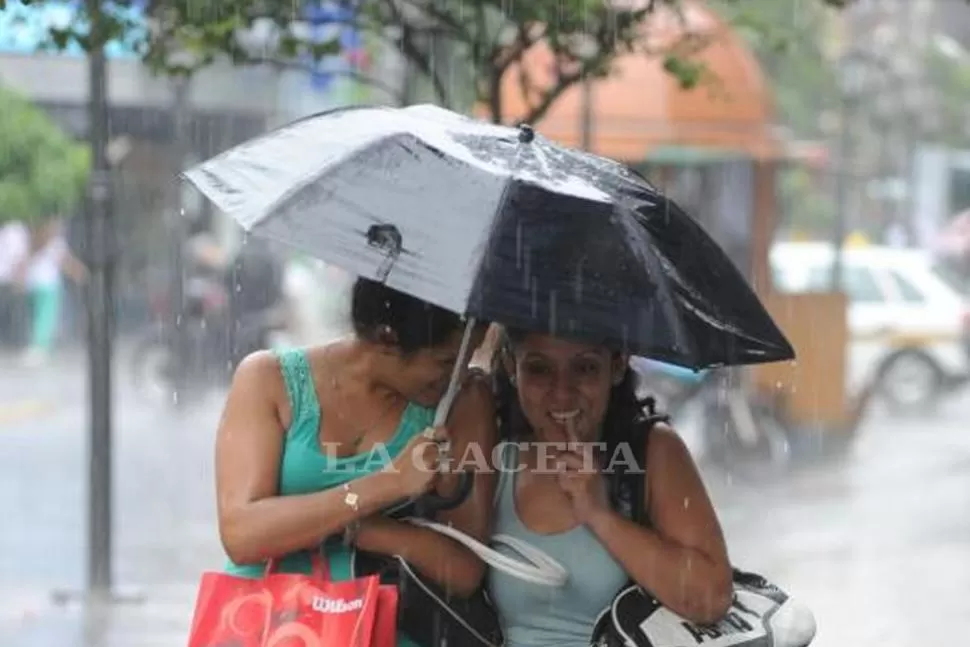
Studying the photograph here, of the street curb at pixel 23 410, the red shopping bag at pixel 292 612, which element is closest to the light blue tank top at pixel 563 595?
the red shopping bag at pixel 292 612

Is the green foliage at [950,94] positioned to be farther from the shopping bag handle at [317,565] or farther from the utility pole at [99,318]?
the shopping bag handle at [317,565]

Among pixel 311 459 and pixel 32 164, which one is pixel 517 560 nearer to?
pixel 311 459

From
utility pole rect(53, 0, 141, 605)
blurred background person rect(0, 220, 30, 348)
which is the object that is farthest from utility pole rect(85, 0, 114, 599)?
blurred background person rect(0, 220, 30, 348)

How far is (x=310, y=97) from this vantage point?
31203 millimetres

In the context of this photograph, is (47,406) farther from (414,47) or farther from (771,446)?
(414,47)

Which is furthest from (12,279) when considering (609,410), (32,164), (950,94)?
(609,410)

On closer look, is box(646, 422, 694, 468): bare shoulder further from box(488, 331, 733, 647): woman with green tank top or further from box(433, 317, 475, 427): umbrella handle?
box(433, 317, 475, 427): umbrella handle

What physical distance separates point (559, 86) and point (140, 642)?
330 centimetres

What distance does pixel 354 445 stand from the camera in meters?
3.67

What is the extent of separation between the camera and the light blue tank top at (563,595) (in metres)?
3.69

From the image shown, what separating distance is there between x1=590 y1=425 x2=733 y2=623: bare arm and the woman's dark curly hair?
0.06m

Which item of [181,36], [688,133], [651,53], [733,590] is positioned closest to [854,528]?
[688,133]

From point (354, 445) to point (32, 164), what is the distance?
1978cm

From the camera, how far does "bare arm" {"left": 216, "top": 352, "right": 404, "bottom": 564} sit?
351 cm
